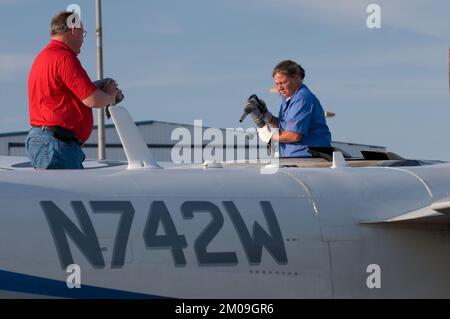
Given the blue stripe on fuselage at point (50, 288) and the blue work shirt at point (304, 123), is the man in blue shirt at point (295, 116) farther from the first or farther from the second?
the blue stripe on fuselage at point (50, 288)

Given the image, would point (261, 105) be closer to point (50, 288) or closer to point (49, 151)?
point (49, 151)

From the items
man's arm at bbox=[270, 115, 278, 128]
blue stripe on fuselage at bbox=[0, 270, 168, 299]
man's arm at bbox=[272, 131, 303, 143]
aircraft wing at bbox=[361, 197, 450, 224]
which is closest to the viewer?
blue stripe on fuselage at bbox=[0, 270, 168, 299]

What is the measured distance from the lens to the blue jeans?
6.85 metres

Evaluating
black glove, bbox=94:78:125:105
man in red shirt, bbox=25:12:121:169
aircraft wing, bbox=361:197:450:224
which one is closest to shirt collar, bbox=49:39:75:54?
man in red shirt, bbox=25:12:121:169

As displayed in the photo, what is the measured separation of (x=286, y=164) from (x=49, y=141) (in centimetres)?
185

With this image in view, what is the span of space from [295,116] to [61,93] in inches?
78.6

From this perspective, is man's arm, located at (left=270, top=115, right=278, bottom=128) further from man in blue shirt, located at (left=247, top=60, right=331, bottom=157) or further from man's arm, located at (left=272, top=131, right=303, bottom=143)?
man's arm, located at (left=272, top=131, right=303, bottom=143)

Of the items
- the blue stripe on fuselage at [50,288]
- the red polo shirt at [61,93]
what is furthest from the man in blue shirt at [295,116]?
the blue stripe on fuselage at [50,288]

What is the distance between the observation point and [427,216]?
21.1 feet

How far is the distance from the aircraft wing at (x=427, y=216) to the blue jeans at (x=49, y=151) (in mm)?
2021

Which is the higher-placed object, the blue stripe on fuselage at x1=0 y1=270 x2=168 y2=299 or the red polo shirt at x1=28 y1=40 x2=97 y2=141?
the red polo shirt at x1=28 y1=40 x2=97 y2=141

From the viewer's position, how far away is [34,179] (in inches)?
239

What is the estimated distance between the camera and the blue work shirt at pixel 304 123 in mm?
8023

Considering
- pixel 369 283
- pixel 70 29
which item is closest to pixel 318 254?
pixel 369 283
